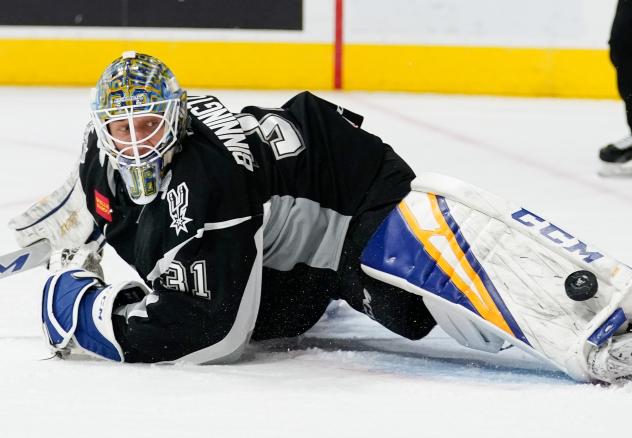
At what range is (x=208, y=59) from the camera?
6652mm

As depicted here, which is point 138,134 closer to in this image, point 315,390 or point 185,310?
point 185,310

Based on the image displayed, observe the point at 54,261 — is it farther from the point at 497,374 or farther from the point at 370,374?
the point at 497,374

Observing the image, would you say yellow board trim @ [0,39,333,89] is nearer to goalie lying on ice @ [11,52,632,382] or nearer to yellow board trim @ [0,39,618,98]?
yellow board trim @ [0,39,618,98]

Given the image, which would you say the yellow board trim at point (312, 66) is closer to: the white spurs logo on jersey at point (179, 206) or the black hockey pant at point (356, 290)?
the black hockey pant at point (356, 290)

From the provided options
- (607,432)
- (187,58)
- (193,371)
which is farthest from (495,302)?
(187,58)

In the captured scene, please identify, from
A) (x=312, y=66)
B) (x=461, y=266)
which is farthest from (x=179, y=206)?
(x=312, y=66)

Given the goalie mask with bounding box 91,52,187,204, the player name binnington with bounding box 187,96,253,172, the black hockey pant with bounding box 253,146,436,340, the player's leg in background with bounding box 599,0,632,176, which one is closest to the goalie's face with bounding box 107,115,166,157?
the goalie mask with bounding box 91,52,187,204

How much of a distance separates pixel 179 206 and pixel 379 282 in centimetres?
44

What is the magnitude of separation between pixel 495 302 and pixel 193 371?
554 mm

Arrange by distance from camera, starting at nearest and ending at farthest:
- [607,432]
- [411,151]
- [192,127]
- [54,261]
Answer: [607,432] < [192,127] < [54,261] < [411,151]

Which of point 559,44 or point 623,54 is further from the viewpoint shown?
point 559,44

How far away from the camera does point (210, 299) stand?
225cm

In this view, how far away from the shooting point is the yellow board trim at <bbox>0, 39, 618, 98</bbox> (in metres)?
6.55

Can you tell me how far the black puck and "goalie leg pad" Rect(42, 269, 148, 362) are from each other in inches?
32.0
